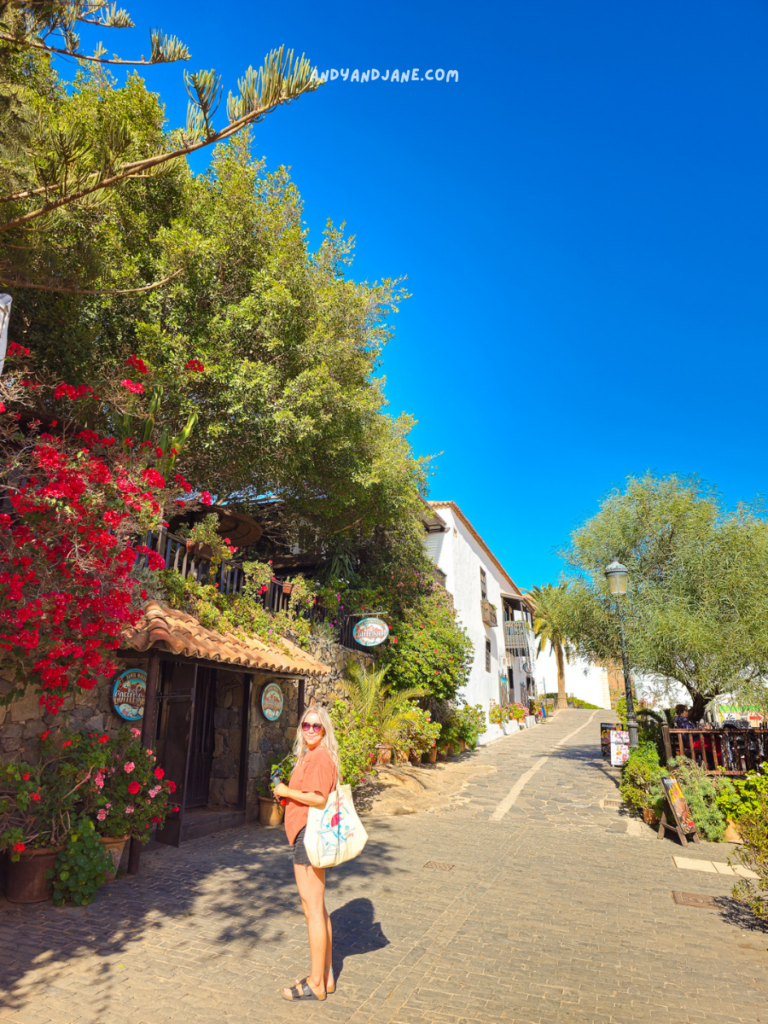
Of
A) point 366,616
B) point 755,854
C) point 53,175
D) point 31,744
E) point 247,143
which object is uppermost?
point 247,143

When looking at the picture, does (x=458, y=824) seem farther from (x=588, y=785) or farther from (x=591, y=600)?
(x=591, y=600)

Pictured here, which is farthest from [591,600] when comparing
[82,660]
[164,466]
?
[82,660]

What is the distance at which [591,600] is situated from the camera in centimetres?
1473

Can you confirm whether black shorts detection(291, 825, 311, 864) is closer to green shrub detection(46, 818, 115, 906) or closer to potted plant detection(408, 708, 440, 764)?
green shrub detection(46, 818, 115, 906)

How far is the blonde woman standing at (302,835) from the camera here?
3.79 metres

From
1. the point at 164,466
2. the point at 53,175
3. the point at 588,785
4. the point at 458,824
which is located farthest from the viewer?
the point at 588,785

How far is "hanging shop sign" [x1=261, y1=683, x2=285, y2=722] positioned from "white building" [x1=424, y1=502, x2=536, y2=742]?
377 inches

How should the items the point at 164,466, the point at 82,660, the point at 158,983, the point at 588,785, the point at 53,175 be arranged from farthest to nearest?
the point at 588,785 → the point at 164,466 → the point at 82,660 → the point at 53,175 → the point at 158,983

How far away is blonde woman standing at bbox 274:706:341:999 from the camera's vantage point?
12.4ft

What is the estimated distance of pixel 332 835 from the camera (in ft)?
12.4

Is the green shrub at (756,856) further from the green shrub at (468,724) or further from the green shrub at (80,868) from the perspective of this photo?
the green shrub at (468,724)

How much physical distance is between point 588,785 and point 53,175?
1446 centimetres

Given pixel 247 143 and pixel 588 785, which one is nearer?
pixel 247 143

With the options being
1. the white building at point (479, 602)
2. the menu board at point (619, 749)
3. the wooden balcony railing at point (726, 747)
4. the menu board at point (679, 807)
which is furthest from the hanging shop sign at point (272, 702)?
the white building at point (479, 602)
